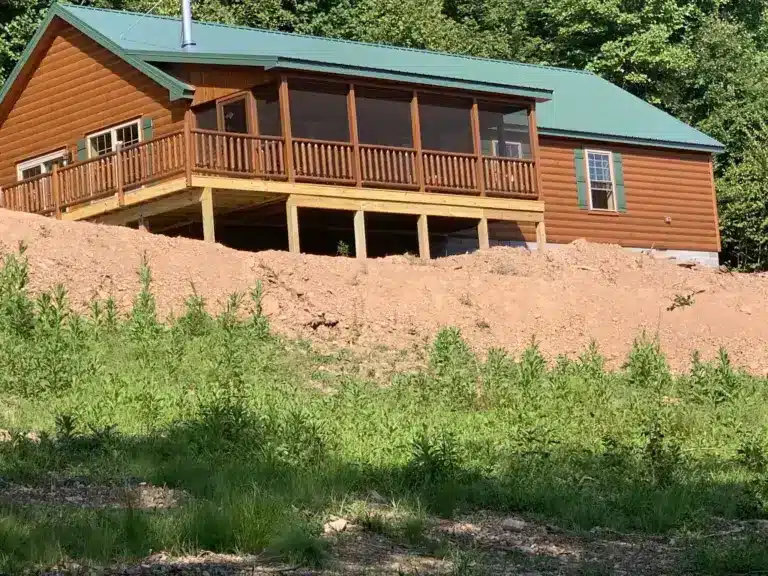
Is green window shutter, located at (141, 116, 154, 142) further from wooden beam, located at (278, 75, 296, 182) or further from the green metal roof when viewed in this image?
wooden beam, located at (278, 75, 296, 182)

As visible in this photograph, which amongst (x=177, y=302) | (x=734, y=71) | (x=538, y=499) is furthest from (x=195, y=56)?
(x=734, y=71)

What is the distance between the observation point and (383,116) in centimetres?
2730

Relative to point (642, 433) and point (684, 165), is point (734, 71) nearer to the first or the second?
point (684, 165)

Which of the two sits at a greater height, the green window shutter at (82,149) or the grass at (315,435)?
the green window shutter at (82,149)

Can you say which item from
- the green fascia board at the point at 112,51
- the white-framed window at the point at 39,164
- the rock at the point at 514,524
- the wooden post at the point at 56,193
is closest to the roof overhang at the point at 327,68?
the green fascia board at the point at 112,51

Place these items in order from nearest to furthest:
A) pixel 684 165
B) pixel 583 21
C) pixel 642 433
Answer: pixel 642 433 < pixel 684 165 < pixel 583 21

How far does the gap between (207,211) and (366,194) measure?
10.9 feet

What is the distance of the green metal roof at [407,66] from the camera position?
939 inches

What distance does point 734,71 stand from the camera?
41156 millimetres

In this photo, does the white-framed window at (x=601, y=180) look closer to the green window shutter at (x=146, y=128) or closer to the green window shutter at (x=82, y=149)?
the green window shutter at (x=146, y=128)

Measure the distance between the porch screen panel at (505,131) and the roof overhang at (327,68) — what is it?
1040 millimetres

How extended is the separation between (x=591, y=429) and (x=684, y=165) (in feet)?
67.2

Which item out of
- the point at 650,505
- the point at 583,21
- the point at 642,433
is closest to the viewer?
the point at 650,505

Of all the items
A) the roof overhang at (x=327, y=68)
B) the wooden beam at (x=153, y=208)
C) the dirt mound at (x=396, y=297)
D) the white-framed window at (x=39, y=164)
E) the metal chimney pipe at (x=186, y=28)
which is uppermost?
the metal chimney pipe at (x=186, y=28)
